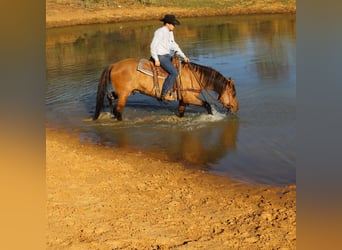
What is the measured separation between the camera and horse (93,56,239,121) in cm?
766

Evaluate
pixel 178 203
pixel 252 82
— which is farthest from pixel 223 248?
pixel 252 82

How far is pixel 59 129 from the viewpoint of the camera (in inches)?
318

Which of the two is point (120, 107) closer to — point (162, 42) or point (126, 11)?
point (162, 42)

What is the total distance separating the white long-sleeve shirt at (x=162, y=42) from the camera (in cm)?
728

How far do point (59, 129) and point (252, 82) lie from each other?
15.8 ft

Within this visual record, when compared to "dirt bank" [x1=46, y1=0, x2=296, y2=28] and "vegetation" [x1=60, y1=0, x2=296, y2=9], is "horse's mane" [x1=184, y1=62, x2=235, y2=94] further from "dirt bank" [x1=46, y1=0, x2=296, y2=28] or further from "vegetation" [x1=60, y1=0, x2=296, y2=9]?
"vegetation" [x1=60, y1=0, x2=296, y2=9]

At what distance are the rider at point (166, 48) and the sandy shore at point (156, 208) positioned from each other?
1.86m

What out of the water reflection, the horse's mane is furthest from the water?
the horse's mane

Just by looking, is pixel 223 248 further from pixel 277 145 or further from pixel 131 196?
pixel 277 145

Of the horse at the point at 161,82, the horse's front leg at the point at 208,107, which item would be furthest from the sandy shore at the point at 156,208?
the horse's front leg at the point at 208,107

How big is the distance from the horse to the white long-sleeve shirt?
24cm

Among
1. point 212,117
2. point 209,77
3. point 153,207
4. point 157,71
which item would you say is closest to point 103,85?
point 157,71

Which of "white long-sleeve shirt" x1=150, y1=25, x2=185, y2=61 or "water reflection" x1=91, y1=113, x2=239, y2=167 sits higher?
"white long-sleeve shirt" x1=150, y1=25, x2=185, y2=61

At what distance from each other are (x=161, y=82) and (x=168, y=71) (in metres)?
0.23
